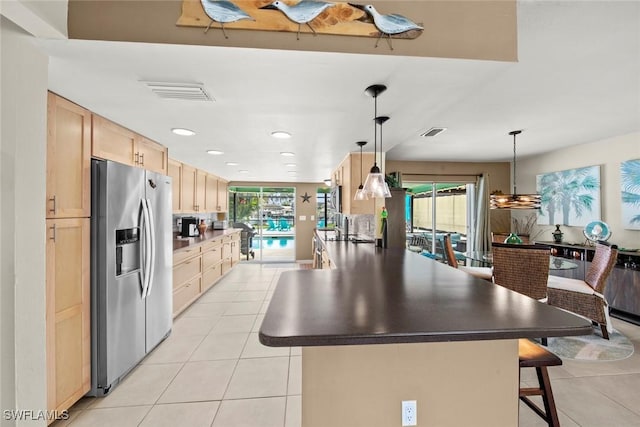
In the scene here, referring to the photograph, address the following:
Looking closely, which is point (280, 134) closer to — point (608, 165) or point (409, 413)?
point (409, 413)

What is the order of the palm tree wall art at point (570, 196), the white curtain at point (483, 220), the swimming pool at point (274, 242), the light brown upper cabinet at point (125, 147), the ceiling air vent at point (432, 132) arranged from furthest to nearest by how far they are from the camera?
the swimming pool at point (274, 242), the white curtain at point (483, 220), the palm tree wall art at point (570, 196), the ceiling air vent at point (432, 132), the light brown upper cabinet at point (125, 147)

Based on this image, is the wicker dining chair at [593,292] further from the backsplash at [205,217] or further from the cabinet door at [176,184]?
the backsplash at [205,217]

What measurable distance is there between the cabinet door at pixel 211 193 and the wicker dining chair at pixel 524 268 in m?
5.19

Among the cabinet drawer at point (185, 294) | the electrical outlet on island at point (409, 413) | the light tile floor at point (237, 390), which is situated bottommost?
the light tile floor at point (237, 390)

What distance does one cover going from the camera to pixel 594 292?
2.93 metres

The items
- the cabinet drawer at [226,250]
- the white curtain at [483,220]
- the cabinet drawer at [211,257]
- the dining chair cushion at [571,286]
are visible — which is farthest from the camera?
the cabinet drawer at [226,250]

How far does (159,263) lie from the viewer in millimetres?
2814

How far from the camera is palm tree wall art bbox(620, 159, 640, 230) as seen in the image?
355 cm

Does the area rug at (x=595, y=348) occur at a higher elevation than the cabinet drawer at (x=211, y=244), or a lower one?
lower

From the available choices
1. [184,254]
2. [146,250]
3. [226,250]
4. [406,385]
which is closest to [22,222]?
[146,250]

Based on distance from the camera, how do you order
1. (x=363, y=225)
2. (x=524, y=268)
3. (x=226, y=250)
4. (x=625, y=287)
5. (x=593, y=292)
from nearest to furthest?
(x=524, y=268)
(x=593, y=292)
(x=625, y=287)
(x=363, y=225)
(x=226, y=250)

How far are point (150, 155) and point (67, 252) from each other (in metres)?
1.43

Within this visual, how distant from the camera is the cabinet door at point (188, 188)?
4621mm

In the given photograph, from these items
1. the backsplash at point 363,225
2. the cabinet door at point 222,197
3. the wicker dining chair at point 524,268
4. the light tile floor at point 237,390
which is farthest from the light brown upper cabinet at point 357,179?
the cabinet door at point 222,197
